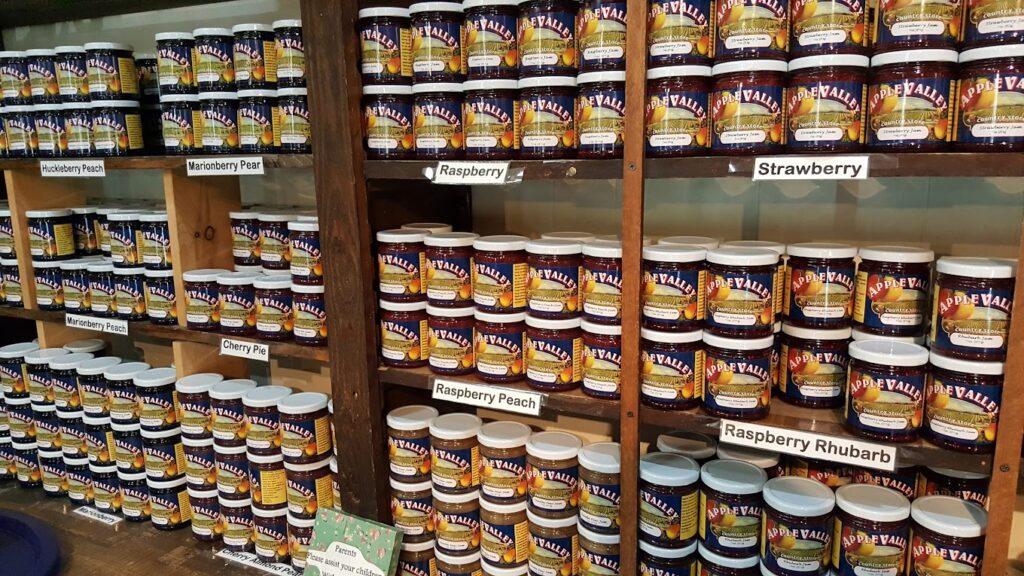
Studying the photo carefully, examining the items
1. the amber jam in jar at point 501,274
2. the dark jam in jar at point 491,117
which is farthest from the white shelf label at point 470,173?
the amber jam in jar at point 501,274

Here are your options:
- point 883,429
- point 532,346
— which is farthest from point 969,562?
point 532,346

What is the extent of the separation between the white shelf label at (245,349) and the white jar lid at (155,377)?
0.29 m

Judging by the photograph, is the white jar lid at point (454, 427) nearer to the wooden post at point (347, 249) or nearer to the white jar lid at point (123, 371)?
the wooden post at point (347, 249)

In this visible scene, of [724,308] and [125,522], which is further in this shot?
[125,522]

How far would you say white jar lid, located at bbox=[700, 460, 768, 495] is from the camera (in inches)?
49.6

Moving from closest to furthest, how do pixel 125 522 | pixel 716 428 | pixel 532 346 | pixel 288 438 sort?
1. pixel 716 428
2. pixel 532 346
3. pixel 288 438
4. pixel 125 522

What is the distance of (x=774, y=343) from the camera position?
1.28 metres

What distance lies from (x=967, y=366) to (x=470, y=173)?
0.88m

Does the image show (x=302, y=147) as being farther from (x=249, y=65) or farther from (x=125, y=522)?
(x=125, y=522)

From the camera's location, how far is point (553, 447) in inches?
57.1

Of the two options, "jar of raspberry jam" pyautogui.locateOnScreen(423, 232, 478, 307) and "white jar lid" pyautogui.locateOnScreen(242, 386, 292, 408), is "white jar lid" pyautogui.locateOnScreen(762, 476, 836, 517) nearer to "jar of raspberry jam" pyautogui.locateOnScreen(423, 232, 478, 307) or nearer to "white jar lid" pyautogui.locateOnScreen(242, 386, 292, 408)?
"jar of raspberry jam" pyautogui.locateOnScreen(423, 232, 478, 307)

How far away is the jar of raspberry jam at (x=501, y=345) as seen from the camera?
1396mm

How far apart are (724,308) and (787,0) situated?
1.68 feet

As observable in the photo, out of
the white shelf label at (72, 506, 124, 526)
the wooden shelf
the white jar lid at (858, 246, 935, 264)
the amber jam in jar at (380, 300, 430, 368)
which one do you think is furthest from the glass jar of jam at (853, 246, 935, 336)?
the white shelf label at (72, 506, 124, 526)
